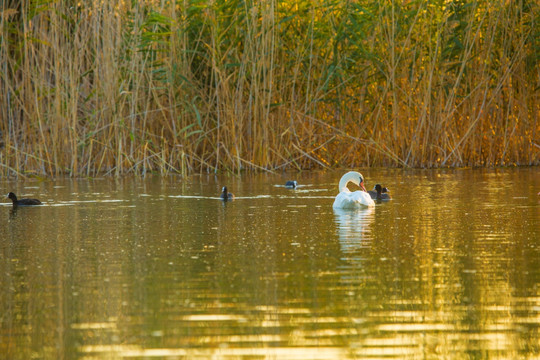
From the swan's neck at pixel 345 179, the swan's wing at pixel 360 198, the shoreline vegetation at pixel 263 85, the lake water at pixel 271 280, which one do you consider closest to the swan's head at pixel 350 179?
the swan's neck at pixel 345 179

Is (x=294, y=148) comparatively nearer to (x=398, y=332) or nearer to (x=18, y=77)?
(x=18, y=77)

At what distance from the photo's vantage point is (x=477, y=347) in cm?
345

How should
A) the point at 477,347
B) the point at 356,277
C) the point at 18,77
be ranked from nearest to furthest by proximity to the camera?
the point at 477,347 < the point at 356,277 < the point at 18,77

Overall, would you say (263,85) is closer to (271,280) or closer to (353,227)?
(353,227)

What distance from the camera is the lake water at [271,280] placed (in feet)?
11.7

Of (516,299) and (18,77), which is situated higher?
(18,77)

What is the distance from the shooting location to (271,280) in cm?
477

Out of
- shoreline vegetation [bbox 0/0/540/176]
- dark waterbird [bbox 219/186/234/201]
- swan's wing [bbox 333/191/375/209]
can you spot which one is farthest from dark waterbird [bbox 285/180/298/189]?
shoreline vegetation [bbox 0/0/540/176]

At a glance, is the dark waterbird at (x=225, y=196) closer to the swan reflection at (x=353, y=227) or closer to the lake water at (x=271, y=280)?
the lake water at (x=271, y=280)

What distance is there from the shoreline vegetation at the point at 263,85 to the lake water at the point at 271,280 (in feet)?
12.0

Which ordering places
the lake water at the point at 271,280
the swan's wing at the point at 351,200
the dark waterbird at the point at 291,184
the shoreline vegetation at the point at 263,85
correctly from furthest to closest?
1. the shoreline vegetation at the point at 263,85
2. the dark waterbird at the point at 291,184
3. the swan's wing at the point at 351,200
4. the lake water at the point at 271,280

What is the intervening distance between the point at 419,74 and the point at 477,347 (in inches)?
403

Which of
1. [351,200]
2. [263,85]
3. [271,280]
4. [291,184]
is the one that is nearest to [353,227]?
[351,200]

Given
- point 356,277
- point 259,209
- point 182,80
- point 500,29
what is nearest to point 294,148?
point 182,80
